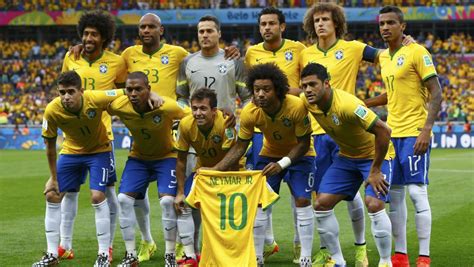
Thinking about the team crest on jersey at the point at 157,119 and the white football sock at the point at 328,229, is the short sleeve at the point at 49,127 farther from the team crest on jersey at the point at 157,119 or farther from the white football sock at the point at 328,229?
the white football sock at the point at 328,229

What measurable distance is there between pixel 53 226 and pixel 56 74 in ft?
128

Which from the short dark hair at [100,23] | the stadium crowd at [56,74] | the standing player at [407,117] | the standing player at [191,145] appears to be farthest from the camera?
the stadium crowd at [56,74]

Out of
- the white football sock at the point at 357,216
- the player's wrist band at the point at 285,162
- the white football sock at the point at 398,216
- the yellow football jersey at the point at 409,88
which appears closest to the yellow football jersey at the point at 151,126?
the player's wrist band at the point at 285,162

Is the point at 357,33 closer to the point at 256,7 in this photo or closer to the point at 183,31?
the point at 256,7

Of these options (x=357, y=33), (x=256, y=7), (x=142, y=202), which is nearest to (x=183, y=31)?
(x=256, y=7)

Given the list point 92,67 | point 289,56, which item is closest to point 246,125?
point 289,56

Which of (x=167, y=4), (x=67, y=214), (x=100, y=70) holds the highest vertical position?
(x=167, y=4)

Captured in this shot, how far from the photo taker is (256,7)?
1933 inches

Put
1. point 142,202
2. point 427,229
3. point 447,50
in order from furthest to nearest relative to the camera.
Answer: point 447,50 → point 142,202 → point 427,229

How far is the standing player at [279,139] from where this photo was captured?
8.27m

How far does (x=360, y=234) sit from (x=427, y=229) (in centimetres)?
72

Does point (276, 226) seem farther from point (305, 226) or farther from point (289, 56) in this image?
point (305, 226)

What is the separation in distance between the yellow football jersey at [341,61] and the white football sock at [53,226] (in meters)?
2.91

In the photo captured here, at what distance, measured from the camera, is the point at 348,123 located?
→ 807cm
